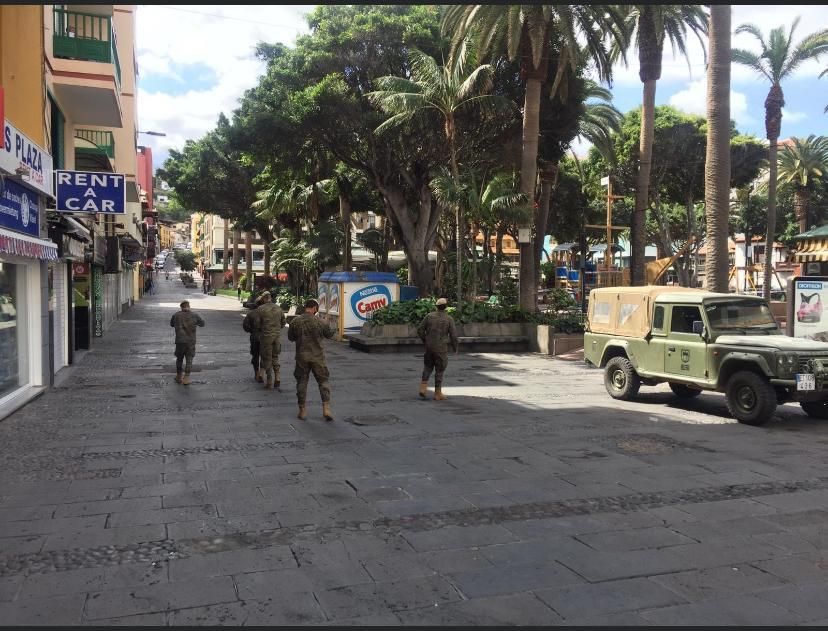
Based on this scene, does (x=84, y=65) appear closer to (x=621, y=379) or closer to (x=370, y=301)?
(x=370, y=301)

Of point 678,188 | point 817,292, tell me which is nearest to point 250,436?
point 817,292

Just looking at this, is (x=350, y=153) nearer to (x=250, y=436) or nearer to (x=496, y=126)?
(x=496, y=126)

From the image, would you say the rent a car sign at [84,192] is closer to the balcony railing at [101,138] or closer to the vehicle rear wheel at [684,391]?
the balcony railing at [101,138]

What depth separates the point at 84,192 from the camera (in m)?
12.9

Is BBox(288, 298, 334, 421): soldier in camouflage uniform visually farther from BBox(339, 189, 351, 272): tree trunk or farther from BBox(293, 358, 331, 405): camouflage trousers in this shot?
BBox(339, 189, 351, 272): tree trunk

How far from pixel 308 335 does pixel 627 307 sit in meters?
5.67

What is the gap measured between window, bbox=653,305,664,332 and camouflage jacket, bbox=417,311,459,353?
324 centimetres

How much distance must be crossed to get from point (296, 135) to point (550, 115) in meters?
8.76

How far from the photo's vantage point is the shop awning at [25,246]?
8.88 metres

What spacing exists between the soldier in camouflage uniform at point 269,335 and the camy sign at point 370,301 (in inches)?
340

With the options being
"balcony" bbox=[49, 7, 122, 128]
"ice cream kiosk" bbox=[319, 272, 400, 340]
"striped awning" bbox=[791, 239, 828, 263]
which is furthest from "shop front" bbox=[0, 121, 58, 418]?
"striped awning" bbox=[791, 239, 828, 263]

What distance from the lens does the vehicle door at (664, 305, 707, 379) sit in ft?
34.2

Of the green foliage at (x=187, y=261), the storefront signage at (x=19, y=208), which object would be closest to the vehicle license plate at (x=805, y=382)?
the storefront signage at (x=19, y=208)

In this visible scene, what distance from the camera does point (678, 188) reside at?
3353 centimetres
